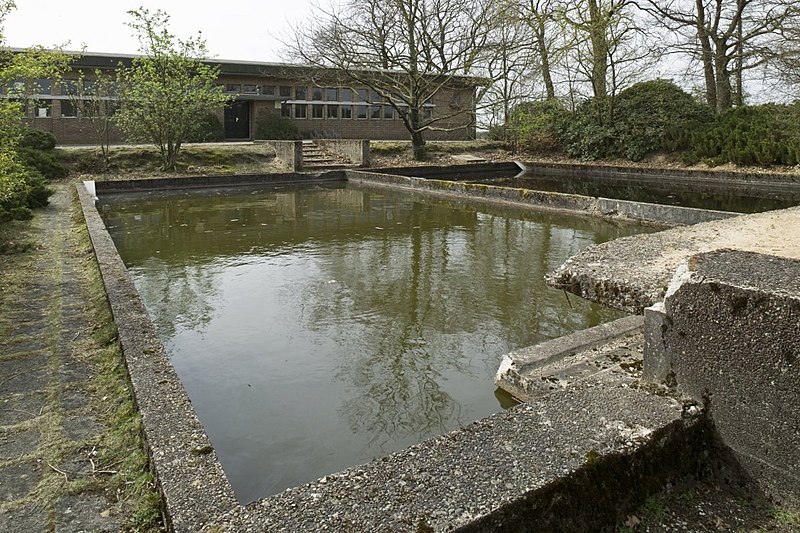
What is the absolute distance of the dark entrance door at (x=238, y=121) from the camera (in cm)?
3128

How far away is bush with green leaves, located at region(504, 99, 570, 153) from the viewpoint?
2711 cm

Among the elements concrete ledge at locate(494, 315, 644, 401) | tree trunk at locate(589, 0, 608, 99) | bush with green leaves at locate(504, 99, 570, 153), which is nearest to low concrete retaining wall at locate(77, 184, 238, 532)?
concrete ledge at locate(494, 315, 644, 401)

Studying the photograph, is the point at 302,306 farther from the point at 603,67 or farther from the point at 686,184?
the point at 603,67

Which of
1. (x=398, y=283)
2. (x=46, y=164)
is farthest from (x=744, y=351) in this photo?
(x=46, y=164)

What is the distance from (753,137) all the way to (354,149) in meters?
13.5

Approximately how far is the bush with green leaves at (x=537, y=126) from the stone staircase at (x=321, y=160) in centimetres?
809

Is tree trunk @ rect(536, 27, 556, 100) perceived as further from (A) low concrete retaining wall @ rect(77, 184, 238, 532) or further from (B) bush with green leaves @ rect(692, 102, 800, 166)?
(A) low concrete retaining wall @ rect(77, 184, 238, 532)

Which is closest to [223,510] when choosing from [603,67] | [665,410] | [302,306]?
[665,410]

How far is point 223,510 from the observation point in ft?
7.14

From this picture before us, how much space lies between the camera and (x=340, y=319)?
580 cm

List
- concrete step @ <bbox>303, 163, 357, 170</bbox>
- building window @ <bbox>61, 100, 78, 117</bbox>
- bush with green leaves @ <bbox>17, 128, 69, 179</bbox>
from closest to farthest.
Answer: bush with green leaves @ <bbox>17, 128, 69, 179</bbox> → concrete step @ <bbox>303, 163, 357, 170</bbox> → building window @ <bbox>61, 100, 78, 117</bbox>

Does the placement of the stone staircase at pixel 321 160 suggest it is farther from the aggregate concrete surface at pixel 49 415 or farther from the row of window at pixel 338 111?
the aggregate concrete surface at pixel 49 415

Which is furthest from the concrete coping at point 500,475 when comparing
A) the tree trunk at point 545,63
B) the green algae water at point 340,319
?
the tree trunk at point 545,63

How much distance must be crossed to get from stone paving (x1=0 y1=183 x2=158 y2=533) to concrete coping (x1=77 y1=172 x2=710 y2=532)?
0.30 m
